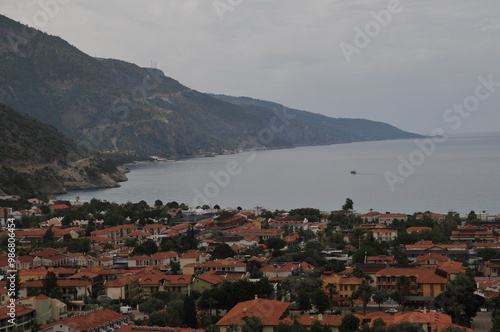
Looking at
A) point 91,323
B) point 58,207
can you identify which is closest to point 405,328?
point 91,323

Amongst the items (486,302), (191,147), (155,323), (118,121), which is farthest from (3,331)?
(191,147)

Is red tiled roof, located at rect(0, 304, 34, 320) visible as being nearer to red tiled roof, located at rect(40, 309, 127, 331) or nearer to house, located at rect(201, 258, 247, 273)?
red tiled roof, located at rect(40, 309, 127, 331)

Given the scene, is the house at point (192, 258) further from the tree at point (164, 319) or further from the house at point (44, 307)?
the tree at point (164, 319)

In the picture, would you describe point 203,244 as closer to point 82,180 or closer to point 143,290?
point 143,290

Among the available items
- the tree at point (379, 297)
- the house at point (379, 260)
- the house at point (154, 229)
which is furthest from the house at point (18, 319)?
the house at point (154, 229)

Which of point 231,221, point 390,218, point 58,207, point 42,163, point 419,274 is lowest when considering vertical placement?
point 419,274

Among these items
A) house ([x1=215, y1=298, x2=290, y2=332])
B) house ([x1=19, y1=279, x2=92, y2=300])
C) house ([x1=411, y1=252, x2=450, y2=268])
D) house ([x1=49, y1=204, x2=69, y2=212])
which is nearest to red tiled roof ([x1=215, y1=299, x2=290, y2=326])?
house ([x1=215, y1=298, x2=290, y2=332])

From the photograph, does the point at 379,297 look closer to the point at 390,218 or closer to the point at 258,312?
the point at 258,312
